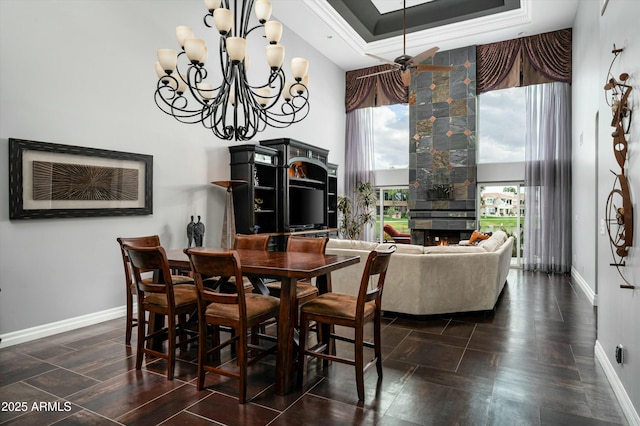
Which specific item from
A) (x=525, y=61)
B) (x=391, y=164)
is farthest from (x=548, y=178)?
(x=391, y=164)

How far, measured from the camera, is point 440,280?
4160mm

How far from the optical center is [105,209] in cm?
416

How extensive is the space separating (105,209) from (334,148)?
18.8 feet

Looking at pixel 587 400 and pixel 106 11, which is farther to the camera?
pixel 106 11

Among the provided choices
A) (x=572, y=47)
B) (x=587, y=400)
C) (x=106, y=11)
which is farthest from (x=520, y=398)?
(x=572, y=47)

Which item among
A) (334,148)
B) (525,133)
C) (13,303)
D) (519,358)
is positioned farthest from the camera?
(334,148)

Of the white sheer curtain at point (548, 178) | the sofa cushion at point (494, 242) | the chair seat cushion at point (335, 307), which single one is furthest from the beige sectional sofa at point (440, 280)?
the white sheer curtain at point (548, 178)

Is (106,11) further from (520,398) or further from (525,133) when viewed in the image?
(525,133)

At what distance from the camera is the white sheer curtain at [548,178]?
284 inches

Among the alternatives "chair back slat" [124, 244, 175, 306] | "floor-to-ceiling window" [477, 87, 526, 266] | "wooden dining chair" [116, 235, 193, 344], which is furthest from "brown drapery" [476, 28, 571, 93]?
"chair back slat" [124, 244, 175, 306]

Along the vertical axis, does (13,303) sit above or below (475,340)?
above

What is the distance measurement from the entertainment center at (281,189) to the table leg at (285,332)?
3.15m

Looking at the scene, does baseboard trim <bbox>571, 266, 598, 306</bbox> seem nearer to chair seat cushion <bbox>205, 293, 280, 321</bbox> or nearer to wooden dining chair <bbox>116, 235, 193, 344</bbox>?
chair seat cushion <bbox>205, 293, 280, 321</bbox>

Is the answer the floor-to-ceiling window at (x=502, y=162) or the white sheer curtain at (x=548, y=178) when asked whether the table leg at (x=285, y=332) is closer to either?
the white sheer curtain at (x=548, y=178)
